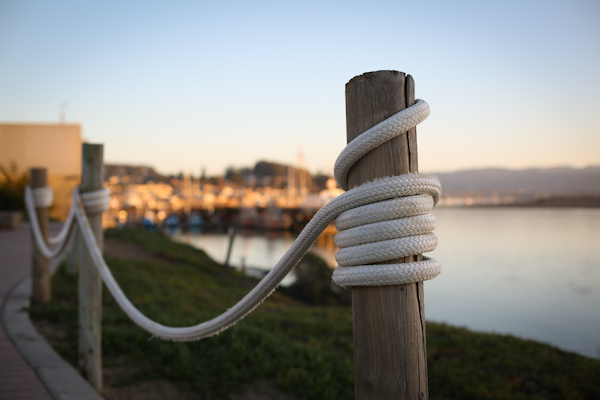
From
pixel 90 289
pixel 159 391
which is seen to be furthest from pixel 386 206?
pixel 159 391

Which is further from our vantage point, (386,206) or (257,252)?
(257,252)

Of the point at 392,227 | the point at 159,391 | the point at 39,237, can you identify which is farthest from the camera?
the point at 39,237

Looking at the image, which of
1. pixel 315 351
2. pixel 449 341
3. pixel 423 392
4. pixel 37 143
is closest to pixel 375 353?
pixel 423 392

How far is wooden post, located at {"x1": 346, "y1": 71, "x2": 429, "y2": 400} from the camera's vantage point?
1.13 meters

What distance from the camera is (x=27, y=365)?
117 inches

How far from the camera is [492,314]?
10953mm

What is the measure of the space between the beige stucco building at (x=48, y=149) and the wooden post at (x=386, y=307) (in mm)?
24167

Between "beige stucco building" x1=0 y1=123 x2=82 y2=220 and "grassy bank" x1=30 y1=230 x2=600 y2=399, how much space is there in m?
19.8

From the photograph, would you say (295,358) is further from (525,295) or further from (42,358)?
(525,295)

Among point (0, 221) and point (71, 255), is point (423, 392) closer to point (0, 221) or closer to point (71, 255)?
point (71, 255)

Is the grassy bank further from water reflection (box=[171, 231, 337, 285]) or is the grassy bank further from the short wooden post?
water reflection (box=[171, 231, 337, 285])

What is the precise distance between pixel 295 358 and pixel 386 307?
2863 mm

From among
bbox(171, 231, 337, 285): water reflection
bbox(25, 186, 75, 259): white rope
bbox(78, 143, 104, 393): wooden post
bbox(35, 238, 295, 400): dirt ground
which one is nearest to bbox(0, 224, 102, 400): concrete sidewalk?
bbox(78, 143, 104, 393): wooden post

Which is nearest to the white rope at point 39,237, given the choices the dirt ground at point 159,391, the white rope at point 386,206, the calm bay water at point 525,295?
the dirt ground at point 159,391
